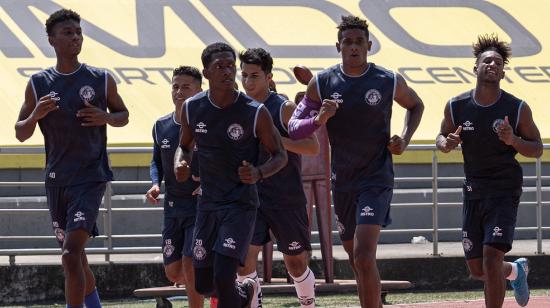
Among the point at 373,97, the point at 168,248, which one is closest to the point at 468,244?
the point at 373,97

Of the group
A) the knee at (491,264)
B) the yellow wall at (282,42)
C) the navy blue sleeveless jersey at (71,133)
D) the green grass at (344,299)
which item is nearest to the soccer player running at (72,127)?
the navy blue sleeveless jersey at (71,133)

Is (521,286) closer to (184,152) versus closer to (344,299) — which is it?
(344,299)

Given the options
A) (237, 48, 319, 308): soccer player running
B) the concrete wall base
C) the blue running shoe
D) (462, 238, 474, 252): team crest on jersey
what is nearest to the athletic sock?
(237, 48, 319, 308): soccer player running

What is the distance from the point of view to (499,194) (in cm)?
947

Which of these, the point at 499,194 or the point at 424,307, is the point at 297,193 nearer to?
the point at 499,194

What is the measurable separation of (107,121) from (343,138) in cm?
175

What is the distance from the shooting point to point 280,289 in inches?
492

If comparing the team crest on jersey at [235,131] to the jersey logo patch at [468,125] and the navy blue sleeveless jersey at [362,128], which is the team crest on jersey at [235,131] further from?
the jersey logo patch at [468,125]

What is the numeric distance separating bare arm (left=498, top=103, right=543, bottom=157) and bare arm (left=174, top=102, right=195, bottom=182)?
2.26 metres

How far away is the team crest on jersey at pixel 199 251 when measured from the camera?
8.24 meters

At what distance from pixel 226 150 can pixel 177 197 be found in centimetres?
192

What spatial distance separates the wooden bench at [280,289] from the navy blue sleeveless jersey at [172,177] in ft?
6.99

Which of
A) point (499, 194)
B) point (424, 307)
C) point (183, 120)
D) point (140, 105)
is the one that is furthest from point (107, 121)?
point (140, 105)

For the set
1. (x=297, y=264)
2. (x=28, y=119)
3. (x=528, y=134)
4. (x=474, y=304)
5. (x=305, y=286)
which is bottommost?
(x=474, y=304)
